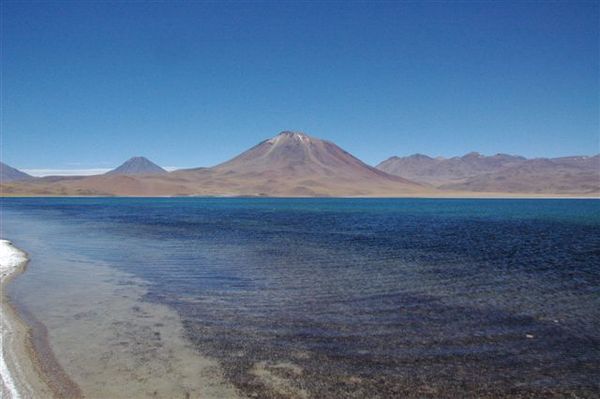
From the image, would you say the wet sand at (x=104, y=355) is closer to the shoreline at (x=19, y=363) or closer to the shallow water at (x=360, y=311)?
the shoreline at (x=19, y=363)

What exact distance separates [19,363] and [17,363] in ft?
0.10

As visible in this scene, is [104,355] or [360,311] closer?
[104,355]

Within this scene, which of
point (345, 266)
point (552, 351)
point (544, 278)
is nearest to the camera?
point (552, 351)

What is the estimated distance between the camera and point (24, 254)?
73.6 feet

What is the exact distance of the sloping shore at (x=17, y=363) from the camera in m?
7.06

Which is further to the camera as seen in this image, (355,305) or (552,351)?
(355,305)

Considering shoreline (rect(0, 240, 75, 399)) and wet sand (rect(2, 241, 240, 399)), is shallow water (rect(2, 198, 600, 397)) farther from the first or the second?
shoreline (rect(0, 240, 75, 399))

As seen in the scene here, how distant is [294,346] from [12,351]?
5352 mm

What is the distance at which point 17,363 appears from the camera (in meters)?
8.08

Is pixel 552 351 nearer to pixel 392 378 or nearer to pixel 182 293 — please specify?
pixel 392 378

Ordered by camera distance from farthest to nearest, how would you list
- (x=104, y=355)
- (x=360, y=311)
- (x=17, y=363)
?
(x=360, y=311), (x=104, y=355), (x=17, y=363)

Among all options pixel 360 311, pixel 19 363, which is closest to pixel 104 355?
pixel 19 363

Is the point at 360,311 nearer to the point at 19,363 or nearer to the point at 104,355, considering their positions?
the point at 104,355

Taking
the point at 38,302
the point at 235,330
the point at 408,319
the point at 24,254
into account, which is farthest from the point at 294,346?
the point at 24,254
